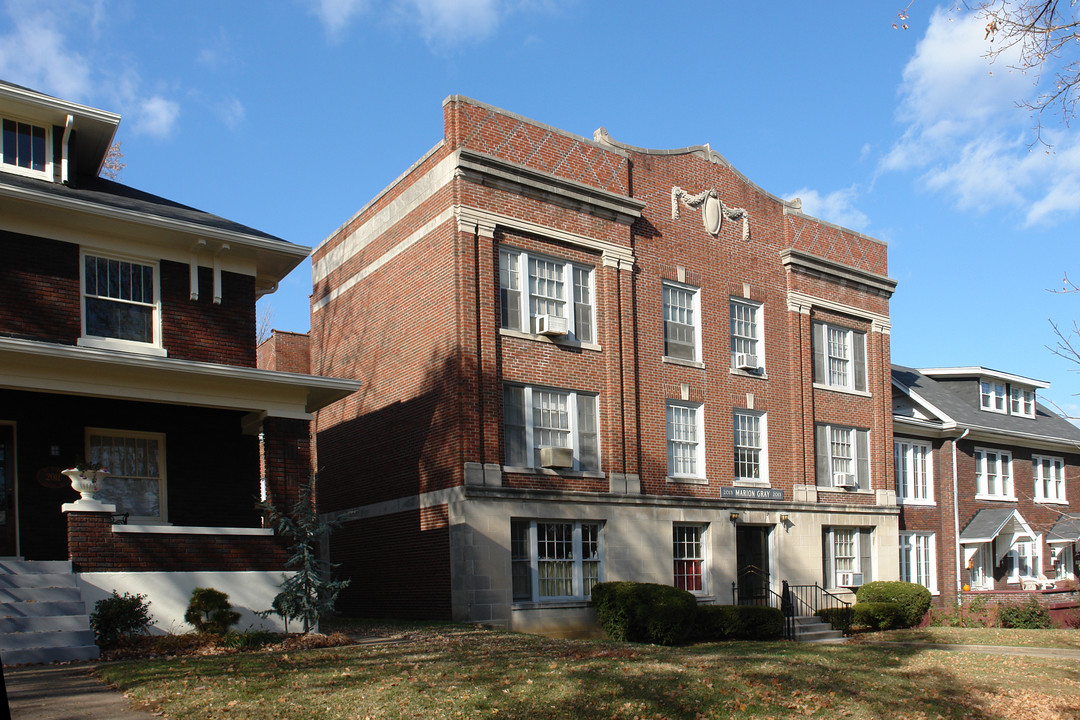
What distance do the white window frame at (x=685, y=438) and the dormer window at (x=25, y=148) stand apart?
48.3 feet

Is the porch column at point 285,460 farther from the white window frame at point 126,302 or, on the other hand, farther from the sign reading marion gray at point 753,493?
the sign reading marion gray at point 753,493

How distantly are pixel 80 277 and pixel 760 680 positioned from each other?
1288cm

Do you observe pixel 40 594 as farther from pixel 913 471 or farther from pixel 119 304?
pixel 913 471

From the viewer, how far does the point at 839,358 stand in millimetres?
30703

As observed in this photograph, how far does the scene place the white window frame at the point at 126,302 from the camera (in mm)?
17266

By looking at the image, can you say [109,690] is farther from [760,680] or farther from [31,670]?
[760,680]

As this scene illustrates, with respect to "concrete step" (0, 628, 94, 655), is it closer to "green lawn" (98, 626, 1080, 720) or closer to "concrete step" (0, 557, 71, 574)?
"green lawn" (98, 626, 1080, 720)

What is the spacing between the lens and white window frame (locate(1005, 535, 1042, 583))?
3625 cm

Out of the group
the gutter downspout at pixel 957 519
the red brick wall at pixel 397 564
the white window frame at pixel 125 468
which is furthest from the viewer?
the gutter downspout at pixel 957 519

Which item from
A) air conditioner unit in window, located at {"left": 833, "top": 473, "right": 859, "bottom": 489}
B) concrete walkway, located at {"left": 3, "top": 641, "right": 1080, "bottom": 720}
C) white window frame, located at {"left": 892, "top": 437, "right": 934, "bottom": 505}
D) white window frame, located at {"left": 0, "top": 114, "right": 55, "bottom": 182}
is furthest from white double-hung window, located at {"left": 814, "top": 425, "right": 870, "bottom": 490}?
concrete walkway, located at {"left": 3, "top": 641, "right": 1080, "bottom": 720}

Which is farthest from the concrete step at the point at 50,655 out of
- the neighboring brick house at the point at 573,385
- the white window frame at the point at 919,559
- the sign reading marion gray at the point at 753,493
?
the white window frame at the point at 919,559

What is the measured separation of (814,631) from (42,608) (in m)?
18.3

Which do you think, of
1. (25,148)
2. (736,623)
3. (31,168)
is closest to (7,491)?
(31,168)

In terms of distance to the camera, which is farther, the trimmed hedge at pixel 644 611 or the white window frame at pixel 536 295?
the white window frame at pixel 536 295
